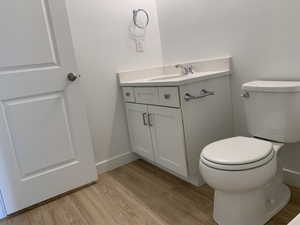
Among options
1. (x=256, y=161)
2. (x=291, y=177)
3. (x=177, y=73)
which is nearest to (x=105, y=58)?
(x=177, y=73)

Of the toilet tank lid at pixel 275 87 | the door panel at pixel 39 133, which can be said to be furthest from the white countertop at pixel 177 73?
the door panel at pixel 39 133

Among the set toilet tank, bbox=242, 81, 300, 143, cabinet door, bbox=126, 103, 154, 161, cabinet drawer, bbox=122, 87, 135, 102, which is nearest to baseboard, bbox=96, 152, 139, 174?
cabinet door, bbox=126, 103, 154, 161

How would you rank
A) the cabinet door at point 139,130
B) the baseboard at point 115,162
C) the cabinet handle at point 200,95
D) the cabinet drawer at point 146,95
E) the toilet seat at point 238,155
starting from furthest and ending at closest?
the baseboard at point 115,162 → the cabinet door at point 139,130 → the cabinet drawer at point 146,95 → the cabinet handle at point 200,95 → the toilet seat at point 238,155

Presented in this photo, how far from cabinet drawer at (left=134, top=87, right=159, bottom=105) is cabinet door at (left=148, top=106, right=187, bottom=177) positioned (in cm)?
5

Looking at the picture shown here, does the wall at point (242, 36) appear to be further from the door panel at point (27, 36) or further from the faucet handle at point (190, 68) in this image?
the door panel at point (27, 36)

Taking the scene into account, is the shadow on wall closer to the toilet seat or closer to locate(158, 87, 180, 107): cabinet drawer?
locate(158, 87, 180, 107): cabinet drawer

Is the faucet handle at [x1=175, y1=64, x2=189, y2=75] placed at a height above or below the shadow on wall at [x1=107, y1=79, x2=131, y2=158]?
above

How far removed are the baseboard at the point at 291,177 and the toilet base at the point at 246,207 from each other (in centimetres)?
27

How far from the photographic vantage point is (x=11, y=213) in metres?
1.61

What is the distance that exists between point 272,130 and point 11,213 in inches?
72.8

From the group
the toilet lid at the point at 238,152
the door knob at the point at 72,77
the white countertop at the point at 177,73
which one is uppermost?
the door knob at the point at 72,77

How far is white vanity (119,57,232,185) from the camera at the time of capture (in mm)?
1512

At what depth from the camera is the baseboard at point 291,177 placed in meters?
1.48

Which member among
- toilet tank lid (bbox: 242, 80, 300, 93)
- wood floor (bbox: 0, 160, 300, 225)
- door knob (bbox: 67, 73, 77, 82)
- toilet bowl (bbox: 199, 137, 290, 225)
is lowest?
wood floor (bbox: 0, 160, 300, 225)
